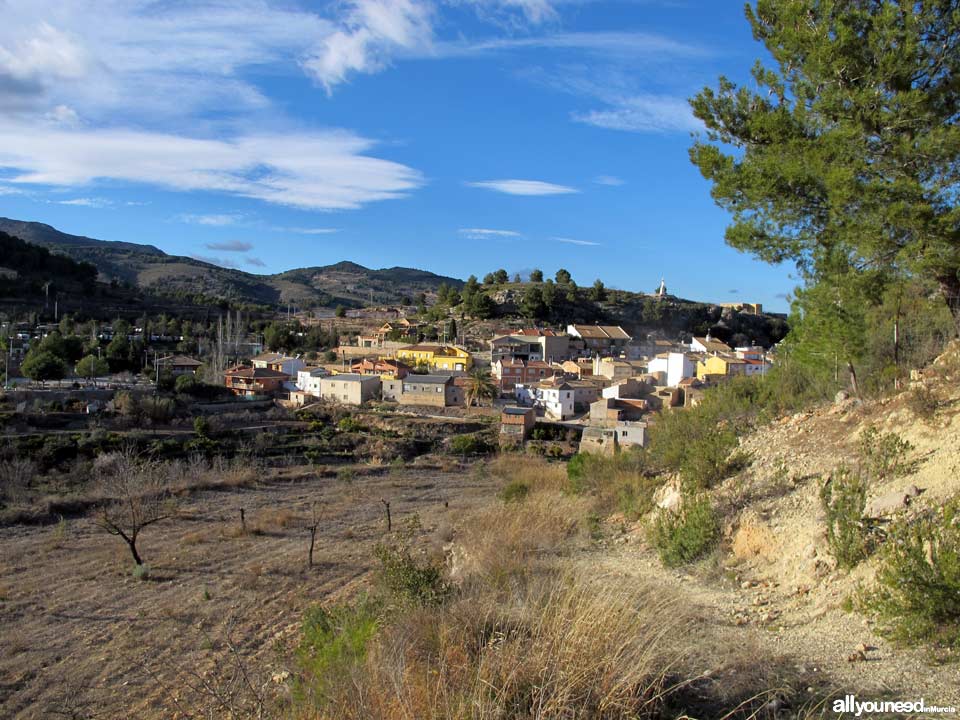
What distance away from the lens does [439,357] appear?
45.7 metres

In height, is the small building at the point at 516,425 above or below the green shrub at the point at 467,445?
above

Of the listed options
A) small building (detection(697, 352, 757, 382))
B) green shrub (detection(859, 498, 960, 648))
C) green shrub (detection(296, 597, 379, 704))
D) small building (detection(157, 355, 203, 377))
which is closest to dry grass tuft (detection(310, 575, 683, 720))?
green shrub (detection(296, 597, 379, 704))

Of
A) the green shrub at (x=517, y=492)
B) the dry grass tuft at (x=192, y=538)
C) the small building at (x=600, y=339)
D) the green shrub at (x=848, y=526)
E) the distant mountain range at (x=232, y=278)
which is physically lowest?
the dry grass tuft at (x=192, y=538)

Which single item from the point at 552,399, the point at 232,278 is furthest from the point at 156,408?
the point at 232,278

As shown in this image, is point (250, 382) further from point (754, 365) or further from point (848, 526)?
point (848, 526)

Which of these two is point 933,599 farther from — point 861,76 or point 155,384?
point 155,384

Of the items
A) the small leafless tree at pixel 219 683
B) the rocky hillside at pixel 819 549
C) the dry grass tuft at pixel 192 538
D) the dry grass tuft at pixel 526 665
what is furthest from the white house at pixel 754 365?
the dry grass tuft at pixel 526 665

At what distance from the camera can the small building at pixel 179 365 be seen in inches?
1581

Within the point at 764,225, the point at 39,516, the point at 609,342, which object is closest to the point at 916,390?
the point at 764,225

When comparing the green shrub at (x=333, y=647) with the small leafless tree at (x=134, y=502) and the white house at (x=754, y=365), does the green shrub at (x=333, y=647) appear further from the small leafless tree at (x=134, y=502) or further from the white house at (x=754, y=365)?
the white house at (x=754, y=365)

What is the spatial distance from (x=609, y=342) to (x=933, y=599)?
5518 centimetres

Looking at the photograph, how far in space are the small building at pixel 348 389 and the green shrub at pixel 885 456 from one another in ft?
106

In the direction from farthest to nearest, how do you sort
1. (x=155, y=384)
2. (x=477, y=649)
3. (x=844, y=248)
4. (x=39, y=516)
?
(x=155, y=384), (x=39, y=516), (x=844, y=248), (x=477, y=649)

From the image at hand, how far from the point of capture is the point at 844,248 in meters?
7.66
